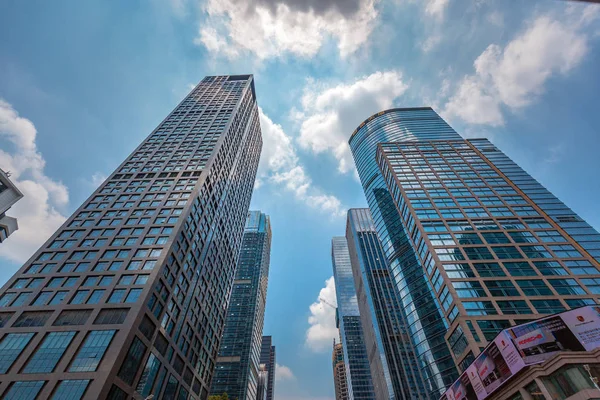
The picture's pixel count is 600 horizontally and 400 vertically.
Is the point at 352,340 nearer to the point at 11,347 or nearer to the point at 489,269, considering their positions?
the point at 489,269

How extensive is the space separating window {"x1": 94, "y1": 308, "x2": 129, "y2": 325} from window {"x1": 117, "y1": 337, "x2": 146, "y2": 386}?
3.83m

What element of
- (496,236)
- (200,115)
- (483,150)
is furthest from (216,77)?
(496,236)

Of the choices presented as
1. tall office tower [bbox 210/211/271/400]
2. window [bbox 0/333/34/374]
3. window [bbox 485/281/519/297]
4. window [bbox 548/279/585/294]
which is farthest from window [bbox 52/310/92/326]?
tall office tower [bbox 210/211/271/400]

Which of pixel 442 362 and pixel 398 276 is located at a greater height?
pixel 398 276

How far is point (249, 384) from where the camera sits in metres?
133

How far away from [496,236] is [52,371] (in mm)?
76320

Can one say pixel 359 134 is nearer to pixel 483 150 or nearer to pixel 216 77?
pixel 483 150

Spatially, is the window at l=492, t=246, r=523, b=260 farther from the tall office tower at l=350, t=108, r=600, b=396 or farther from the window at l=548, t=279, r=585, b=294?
the window at l=548, t=279, r=585, b=294

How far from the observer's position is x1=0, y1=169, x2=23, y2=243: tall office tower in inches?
1369

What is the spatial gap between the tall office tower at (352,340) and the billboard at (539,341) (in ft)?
397

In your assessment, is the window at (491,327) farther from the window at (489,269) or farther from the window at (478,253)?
the window at (478,253)

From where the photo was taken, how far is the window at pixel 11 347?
133 feet

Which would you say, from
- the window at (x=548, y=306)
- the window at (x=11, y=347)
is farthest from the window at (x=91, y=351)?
the window at (x=548, y=306)

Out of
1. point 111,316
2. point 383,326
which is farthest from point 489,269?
point 383,326
